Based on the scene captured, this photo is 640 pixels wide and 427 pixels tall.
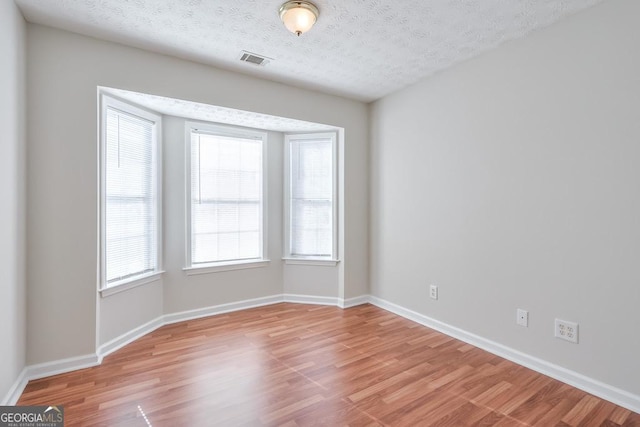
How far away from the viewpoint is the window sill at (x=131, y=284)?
9.04 feet

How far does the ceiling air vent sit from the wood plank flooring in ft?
8.75

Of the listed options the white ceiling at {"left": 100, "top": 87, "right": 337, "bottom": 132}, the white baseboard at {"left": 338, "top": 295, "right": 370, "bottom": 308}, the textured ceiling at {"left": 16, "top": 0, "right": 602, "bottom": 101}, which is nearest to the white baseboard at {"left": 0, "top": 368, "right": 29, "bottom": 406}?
the white ceiling at {"left": 100, "top": 87, "right": 337, "bottom": 132}

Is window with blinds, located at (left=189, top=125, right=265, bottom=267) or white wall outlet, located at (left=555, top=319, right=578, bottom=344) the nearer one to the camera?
white wall outlet, located at (left=555, top=319, right=578, bottom=344)

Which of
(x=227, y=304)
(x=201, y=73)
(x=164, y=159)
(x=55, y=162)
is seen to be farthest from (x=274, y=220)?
(x=55, y=162)

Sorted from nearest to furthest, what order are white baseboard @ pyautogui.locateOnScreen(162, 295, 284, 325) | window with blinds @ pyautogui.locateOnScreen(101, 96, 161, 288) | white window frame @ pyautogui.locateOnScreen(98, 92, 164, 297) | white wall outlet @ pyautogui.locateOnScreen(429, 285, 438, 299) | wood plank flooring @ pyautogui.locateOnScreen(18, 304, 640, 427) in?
wood plank flooring @ pyautogui.locateOnScreen(18, 304, 640, 427), white window frame @ pyautogui.locateOnScreen(98, 92, 164, 297), window with blinds @ pyautogui.locateOnScreen(101, 96, 161, 288), white wall outlet @ pyautogui.locateOnScreen(429, 285, 438, 299), white baseboard @ pyautogui.locateOnScreen(162, 295, 284, 325)

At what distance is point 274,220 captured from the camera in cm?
422

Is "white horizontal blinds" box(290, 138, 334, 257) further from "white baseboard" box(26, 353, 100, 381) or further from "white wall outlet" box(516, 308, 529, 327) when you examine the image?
"white baseboard" box(26, 353, 100, 381)

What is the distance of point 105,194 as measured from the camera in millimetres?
2740

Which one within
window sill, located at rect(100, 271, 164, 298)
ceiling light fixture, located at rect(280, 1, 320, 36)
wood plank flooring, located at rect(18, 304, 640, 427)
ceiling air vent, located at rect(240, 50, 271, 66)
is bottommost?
wood plank flooring, located at rect(18, 304, 640, 427)

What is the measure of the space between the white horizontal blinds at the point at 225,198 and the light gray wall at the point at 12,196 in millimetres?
1558

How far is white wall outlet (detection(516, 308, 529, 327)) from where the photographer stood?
101 inches

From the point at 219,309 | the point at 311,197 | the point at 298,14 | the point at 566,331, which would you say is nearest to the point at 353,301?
the point at 311,197

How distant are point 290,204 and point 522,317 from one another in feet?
9.28

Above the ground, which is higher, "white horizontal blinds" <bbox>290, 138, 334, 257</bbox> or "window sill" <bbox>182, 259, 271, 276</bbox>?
"white horizontal blinds" <bbox>290, 138, 334, 257</bbox>
